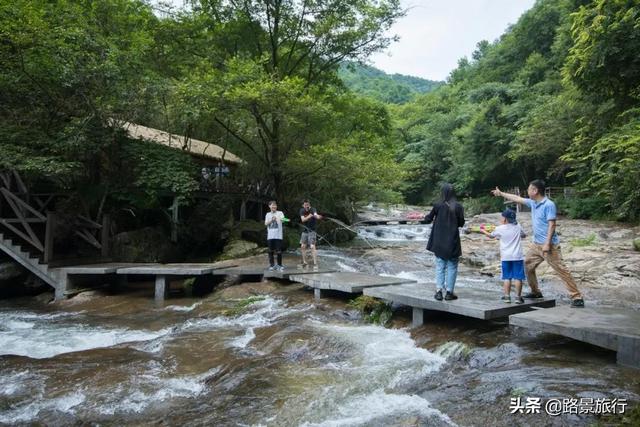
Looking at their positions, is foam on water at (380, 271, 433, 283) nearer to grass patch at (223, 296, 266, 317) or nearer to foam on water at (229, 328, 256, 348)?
grass patch at (223, 296, 266, 317)

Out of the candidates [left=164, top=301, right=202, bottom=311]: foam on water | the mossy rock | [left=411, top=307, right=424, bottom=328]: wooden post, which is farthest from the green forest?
[left=411, top=307, right=424, bottom=328]: wooden post

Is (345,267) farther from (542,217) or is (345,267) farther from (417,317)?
(542,217)

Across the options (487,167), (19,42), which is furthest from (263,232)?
(487,167)

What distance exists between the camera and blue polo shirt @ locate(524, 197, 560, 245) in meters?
6.05

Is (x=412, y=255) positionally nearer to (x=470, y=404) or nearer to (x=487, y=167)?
(x=470, y=404)

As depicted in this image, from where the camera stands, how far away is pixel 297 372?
5.43 metres

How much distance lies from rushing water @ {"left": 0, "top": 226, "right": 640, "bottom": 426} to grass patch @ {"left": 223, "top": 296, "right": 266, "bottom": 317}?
165mm

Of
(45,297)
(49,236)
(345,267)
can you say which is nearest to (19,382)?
(45,297)

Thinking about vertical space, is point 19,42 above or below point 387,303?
above

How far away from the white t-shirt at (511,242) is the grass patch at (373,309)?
221 cm

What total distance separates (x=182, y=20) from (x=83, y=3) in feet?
12.3

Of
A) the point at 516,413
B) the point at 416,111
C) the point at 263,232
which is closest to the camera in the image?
the point at 516,413

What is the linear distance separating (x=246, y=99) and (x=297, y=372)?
36.4 ft

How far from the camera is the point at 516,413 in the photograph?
3.78m
